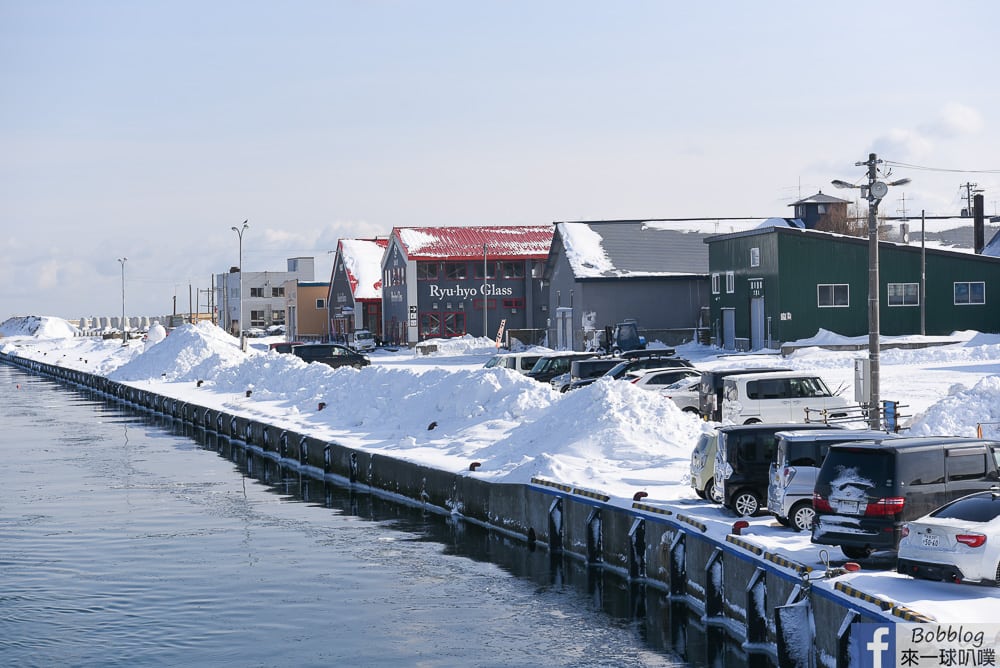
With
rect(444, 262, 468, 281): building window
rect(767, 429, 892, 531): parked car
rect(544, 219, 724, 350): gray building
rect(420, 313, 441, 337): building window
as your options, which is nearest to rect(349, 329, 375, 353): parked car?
rect(420, 313, 441, 337): building window

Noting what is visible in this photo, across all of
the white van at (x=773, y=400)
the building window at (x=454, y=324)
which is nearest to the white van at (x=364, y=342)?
the building window at (x=454, y=324)

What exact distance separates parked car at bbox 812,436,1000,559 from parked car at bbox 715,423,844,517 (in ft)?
15.7

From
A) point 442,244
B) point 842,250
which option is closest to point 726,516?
point 842,250

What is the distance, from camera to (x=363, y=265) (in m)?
110

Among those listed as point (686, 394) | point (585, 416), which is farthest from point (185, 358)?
point (585, 416)

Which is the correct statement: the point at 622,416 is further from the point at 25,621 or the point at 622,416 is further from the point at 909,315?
the point at 909,315

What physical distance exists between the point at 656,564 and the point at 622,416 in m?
8.89

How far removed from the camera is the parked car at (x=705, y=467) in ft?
78.5

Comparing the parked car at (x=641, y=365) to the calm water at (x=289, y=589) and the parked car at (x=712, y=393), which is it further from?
the calm water at (x=289, y=589)

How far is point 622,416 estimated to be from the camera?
3103 cm

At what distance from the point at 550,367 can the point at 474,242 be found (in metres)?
51.6

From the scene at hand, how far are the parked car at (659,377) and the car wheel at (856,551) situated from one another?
824 inches

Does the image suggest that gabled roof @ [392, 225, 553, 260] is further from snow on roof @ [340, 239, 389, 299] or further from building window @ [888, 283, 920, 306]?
building window @ [888, 283, 920, 306]

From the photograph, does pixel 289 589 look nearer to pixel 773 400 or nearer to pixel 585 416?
pixel 585 416
